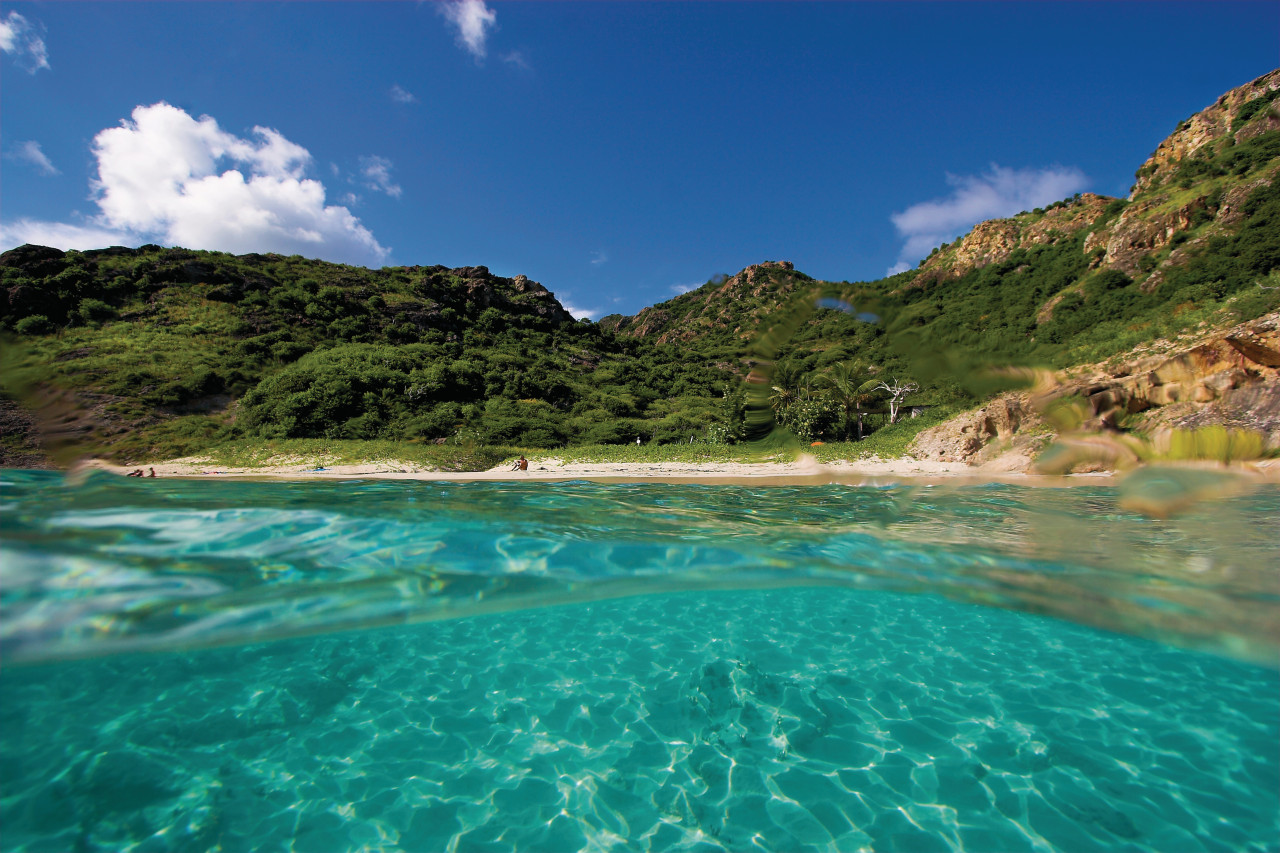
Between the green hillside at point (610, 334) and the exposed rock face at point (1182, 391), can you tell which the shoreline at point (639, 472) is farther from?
the exposed rock face at point (1182, 391)

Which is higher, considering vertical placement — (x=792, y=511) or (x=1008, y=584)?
(x=792, y=511)

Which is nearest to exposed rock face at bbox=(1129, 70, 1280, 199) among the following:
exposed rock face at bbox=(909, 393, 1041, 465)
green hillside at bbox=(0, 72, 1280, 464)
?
green hillside at bbox=(0, 72, 1280, 464)

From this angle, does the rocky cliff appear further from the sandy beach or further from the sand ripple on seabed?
the sandy beach

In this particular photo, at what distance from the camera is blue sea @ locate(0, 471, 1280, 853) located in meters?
4.12

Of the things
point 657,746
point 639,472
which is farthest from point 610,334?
point 657,746

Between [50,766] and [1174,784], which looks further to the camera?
[50,766]

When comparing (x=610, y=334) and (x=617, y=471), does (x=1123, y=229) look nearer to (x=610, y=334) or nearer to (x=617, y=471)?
(x=617, y=471)

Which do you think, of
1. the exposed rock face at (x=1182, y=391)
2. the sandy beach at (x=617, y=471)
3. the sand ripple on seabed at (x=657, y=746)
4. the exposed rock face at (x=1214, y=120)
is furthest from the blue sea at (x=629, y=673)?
the exposed rock face at (x=1214, y=120)

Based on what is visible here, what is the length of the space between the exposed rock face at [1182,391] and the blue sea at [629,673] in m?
3.17

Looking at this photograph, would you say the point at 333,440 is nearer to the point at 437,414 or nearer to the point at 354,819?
the point at 437,414

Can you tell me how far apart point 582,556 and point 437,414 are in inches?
1098

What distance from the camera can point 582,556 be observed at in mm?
7695

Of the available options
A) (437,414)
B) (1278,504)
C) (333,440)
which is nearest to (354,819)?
(1278,504)

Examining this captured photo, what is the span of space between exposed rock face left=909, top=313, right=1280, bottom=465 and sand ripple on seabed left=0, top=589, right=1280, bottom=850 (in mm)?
3170
